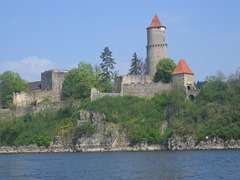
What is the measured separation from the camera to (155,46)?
60.2 meters

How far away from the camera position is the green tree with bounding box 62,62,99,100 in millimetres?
59156

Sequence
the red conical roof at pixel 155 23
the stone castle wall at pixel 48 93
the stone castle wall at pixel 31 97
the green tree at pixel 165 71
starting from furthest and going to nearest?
the stone castle wall at pixel 48 93
the stone castle wall at pixel 31 97
the red conical roof at pixel 155 23
the green tree at pixel 165 71

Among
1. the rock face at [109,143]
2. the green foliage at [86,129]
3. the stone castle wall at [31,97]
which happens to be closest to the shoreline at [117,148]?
the rock face at [109,143]

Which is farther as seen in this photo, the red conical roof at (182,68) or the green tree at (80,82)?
the green tree at (80,82)

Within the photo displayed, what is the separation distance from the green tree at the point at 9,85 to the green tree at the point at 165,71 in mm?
20920

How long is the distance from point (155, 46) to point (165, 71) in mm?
4361

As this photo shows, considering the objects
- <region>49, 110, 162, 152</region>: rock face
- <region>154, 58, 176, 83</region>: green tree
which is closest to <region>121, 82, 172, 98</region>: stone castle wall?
<region>154, 58, 176, 83</region>: green tree

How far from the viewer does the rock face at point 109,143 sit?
4684cm

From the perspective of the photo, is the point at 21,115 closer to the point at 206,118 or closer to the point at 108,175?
the point at 206,118

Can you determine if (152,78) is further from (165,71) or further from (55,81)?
(55,81)

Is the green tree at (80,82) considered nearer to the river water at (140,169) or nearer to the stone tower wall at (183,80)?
the stone tower wall at (183,80)

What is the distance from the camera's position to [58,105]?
59250 millimetres

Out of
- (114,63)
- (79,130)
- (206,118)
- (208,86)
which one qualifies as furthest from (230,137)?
(114,63)

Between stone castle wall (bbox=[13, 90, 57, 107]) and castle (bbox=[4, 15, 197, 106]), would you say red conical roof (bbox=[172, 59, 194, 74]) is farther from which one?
stone castle wall (bbox=[13, 90, 57, 107])
